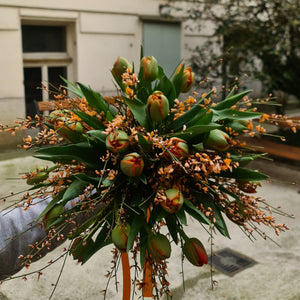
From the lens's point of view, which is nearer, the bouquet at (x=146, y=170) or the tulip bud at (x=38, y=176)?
the bouquet at (x=146, y=170)

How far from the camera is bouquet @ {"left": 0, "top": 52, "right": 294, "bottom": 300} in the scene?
4.91 feet

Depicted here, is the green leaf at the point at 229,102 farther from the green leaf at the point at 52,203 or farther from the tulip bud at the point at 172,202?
the green leaf at the point at 52,203

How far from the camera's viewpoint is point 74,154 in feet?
5.21

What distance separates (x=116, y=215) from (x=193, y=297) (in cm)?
185

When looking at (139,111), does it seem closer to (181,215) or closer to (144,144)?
(144,144)

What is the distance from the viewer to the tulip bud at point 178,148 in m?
1.48

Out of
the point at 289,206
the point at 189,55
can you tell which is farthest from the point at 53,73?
the point at 289,206

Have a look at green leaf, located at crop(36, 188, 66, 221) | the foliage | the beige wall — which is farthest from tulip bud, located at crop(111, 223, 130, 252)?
the beige wall

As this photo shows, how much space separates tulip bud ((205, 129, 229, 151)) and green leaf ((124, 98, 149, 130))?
0.24 metres

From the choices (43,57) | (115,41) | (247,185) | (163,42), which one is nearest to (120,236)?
(247,185)

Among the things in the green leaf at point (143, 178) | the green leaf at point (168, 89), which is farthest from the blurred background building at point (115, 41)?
the green leaf at point (143, 178)

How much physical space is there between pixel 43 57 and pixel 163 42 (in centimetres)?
264

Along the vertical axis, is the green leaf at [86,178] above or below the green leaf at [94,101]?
below

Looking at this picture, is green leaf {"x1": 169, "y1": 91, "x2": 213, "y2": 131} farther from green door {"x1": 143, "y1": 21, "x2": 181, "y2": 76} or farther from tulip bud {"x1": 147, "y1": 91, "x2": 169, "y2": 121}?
green door {"x1": 143, "y1": 21, "x2": 181, "y2": 76}
